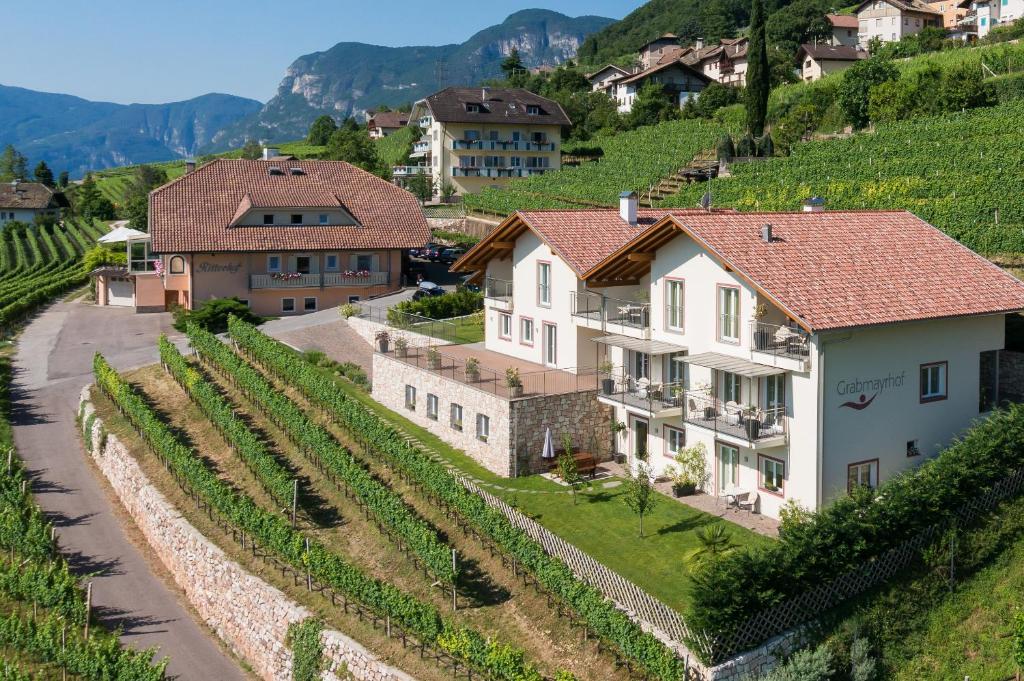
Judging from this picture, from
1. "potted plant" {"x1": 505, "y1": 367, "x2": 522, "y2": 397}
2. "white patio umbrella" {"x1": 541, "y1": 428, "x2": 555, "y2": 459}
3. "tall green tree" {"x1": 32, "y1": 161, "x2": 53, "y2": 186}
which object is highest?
"tall green tree" {"x1": 32, "y1": 161, "x2": 53, "y2": 186}

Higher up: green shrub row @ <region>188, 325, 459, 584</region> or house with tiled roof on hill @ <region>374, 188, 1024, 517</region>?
house with tiled roof on hill @ <region>374, 188, 1024, 517</region>

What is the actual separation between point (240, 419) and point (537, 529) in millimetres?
16520

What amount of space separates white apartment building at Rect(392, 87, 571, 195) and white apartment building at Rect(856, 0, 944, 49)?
159 ft

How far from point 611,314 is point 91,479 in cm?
2017

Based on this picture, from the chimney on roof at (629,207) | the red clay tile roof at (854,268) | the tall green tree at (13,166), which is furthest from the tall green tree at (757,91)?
the tall green tree at (13,166)

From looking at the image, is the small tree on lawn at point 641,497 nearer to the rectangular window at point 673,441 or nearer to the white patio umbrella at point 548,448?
the rectangular window at point 673,441

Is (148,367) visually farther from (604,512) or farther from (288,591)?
(604,512)

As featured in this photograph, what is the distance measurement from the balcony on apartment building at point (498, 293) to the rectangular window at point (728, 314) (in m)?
11.0

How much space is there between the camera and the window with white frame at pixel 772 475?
27859mm

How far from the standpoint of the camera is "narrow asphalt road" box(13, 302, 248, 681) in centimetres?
2948

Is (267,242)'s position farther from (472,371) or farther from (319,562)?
(319,562)

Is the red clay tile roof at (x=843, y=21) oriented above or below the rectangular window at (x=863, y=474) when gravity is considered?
above

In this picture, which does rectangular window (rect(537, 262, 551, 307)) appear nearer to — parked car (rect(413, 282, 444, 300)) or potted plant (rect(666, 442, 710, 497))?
potted plant (rect(666, 442, 710, 497))

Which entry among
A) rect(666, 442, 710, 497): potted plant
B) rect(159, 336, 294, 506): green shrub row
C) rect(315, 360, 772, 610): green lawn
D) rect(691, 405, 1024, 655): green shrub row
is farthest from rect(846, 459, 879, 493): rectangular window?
rect(159, 336, 294, 506): green shrub row
